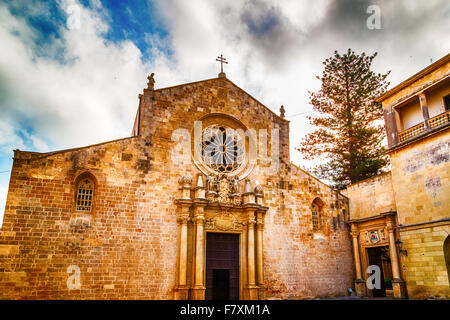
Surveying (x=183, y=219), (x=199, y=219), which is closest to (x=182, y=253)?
(x=183, y=219)

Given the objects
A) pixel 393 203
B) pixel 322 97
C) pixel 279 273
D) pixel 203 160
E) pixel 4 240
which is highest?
pixel 322 97

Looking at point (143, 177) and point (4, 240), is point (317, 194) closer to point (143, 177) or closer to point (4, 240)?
point (143, 177)

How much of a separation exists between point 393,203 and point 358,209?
2.34 meters

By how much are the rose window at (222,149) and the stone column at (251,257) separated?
8.63 ft

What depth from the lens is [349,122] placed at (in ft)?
81.9

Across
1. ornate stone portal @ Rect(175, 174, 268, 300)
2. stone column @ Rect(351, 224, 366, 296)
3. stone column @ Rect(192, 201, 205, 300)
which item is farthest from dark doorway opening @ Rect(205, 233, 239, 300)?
stone column @ Rect(351, 224, 366, 296)

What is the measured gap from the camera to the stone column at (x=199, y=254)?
46.3ft

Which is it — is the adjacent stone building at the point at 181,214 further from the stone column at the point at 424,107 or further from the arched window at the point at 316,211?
the stone column at the point at 424,107

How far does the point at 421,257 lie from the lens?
14484 mm

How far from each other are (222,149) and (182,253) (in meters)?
5.54

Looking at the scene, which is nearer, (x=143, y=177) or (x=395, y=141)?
(x=143, y=177)

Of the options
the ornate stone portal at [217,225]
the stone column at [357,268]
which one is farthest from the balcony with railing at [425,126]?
the ornate stone portal at [217,225]

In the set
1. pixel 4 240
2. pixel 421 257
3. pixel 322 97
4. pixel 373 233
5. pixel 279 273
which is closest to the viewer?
pixel 4 240

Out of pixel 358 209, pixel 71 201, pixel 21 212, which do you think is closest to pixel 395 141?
pixel 358 209
